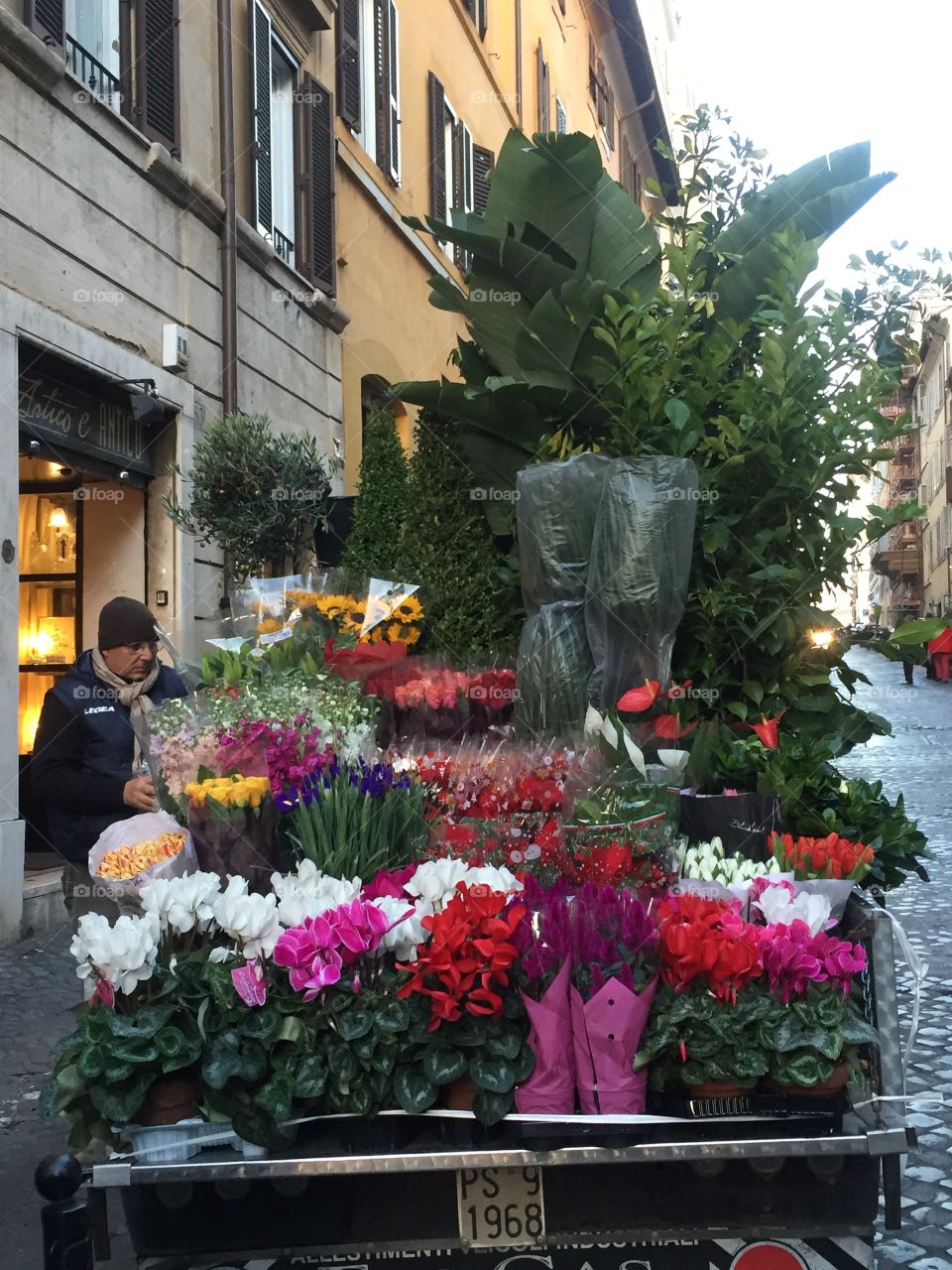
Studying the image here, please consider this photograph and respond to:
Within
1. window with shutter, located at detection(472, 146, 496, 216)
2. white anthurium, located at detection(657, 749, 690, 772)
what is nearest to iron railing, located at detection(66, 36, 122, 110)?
white anthurium, located at detection(657, 749, 690, 772)

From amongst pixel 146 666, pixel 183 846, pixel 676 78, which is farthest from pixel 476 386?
pixel 676 78

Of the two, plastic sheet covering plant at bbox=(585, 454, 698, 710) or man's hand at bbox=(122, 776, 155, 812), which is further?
plastic sheet covering plant at bbox=(585, 454, 698, 710)

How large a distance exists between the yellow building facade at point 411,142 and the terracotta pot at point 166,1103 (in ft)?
31.2

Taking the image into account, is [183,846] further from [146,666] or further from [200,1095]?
[146,666]

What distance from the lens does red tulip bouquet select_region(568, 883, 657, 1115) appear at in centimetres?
232

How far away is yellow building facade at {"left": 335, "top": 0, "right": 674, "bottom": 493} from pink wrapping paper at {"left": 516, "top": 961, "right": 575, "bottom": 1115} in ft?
30.8

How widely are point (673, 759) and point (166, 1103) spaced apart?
1774 mm

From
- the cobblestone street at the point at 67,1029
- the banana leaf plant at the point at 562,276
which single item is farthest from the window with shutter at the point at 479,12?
the banana leaf plant at the point at 562,276

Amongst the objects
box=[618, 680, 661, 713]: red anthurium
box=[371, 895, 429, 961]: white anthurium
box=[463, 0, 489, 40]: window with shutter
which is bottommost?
box=[371, 895, 429, 961]: white anthurium

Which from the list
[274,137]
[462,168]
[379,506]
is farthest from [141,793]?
[462,168]

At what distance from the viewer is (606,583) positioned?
450 cm

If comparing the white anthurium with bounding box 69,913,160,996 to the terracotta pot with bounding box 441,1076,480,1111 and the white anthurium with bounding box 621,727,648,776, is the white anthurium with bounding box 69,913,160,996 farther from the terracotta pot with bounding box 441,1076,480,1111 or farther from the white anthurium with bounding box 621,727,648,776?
the white anthurium with bounding box 621,727,648,776

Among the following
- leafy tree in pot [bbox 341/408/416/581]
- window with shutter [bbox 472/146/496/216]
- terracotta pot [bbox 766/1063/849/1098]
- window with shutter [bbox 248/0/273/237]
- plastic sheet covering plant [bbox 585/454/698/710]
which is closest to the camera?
terracotta pot [bbox 766/1063/849/1098]

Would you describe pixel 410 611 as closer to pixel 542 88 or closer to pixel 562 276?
pixel 562 276
